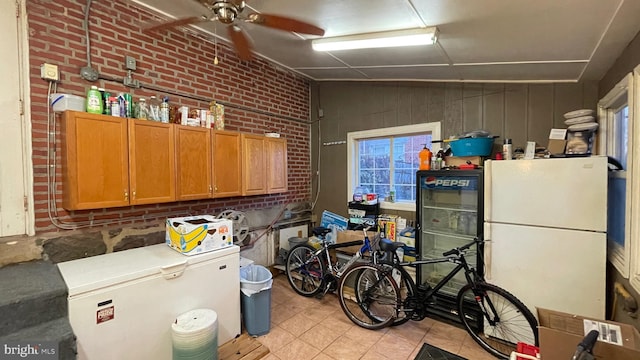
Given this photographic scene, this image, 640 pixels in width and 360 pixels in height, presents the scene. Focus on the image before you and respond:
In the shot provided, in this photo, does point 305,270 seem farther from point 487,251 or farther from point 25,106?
point 25,106

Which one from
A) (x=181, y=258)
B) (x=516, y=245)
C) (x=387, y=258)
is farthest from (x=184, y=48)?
(x=516, y=245)

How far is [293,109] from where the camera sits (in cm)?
430

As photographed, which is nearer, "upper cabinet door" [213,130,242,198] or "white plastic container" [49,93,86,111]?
"white plastic container" [49,93,86,111]

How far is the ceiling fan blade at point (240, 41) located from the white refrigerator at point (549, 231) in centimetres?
236

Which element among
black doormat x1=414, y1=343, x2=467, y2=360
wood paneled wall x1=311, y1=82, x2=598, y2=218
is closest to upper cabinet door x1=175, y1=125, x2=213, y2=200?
wood paneled wall x1=311, y1=82, x2=598, y2=218

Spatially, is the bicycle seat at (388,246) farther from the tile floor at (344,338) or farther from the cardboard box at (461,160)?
the cardboard box at (461,160)

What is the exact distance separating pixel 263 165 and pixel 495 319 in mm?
2823

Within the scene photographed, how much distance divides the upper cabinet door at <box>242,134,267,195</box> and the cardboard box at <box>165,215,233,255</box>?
2.40ft

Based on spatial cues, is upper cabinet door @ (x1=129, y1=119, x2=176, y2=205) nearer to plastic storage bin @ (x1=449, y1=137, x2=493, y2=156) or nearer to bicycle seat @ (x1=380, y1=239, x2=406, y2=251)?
bicycle seat @ (x1=380, y1=239, x2=406, y2=251)

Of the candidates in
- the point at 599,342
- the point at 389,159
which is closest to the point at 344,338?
the point at 599,342

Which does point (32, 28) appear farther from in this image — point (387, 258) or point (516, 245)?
point (516, 245)

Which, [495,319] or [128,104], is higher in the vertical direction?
[128,104]

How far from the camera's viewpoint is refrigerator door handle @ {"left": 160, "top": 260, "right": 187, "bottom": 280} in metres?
2.09

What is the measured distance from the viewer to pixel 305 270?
3428 mm
